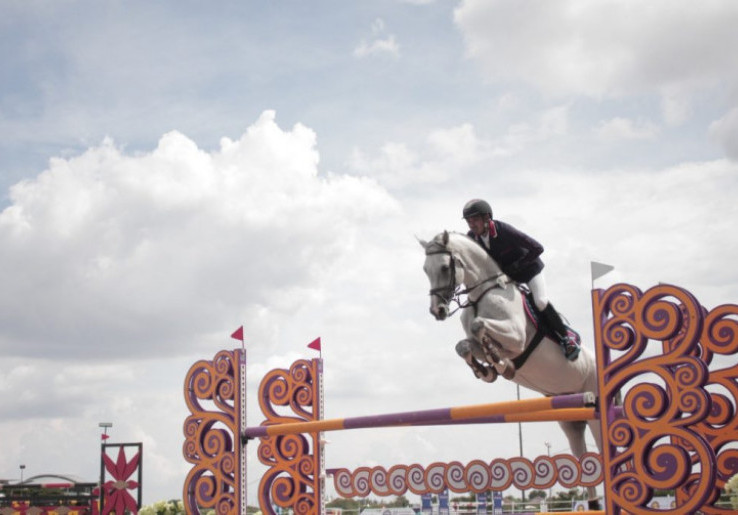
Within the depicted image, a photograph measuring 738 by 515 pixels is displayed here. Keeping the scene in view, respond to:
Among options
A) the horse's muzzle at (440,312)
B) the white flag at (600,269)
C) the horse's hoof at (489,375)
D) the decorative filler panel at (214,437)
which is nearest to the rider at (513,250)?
the white flag at (600,269)

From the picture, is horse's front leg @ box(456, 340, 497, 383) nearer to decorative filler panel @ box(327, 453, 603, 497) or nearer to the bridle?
the bridle

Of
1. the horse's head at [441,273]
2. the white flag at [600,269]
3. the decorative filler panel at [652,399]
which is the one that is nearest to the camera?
the decorative filler panel at [652,399]

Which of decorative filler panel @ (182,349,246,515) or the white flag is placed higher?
the white flag

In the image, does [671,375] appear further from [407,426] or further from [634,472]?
[407,426]

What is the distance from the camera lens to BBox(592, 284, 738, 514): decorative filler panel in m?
4.17

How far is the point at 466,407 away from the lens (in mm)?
5066

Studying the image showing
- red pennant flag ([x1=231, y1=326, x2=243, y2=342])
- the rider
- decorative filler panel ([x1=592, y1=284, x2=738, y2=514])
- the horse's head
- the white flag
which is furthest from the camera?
red pennant flag ([x1=231, y1=326, x2=243, y2=342])

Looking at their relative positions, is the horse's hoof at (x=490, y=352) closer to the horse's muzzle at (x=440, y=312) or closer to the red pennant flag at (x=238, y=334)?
the horse's muzzle at (x=440, y=312)

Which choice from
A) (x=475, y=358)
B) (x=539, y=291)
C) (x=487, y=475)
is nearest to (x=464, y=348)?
(x=475, y=358)

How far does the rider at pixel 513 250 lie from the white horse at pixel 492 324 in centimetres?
9

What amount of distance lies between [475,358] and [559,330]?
0.72 m

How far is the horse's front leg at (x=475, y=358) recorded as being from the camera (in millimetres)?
4918

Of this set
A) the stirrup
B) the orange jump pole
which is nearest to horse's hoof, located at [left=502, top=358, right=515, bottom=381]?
the orange jump pole

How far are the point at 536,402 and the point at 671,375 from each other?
2.43 feet
